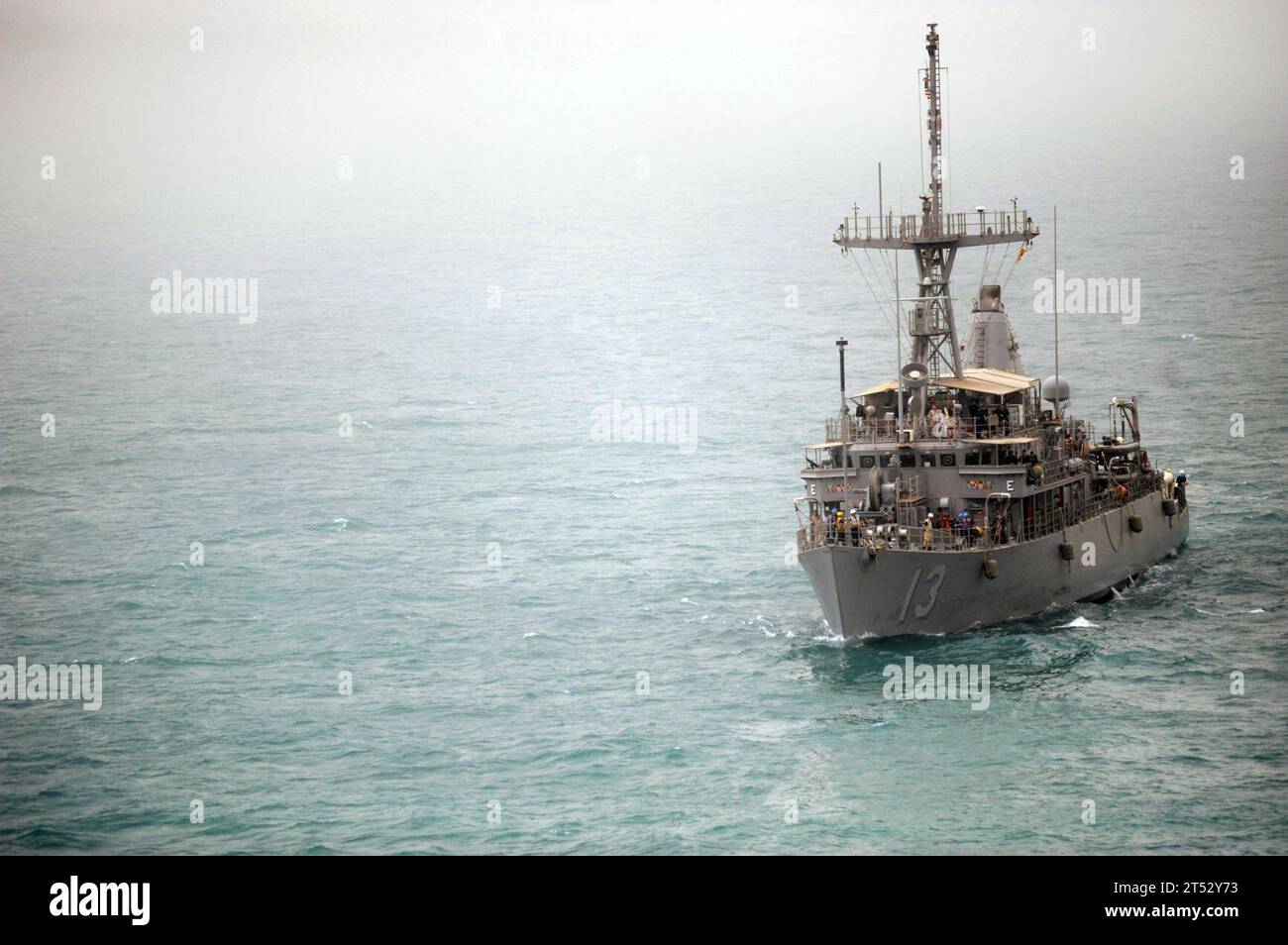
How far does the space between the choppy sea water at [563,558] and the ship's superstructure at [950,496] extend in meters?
1.44

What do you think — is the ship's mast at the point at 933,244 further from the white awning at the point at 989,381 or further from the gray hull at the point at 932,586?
the gray hull at the point at 932,586

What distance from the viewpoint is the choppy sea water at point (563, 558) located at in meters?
50.4

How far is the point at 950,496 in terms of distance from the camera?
2591 inches

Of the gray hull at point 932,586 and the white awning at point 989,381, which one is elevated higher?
the white awning at point 989,381

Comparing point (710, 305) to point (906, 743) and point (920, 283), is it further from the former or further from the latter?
point (906, 743)

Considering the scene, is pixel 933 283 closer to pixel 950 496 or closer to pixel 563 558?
pixel 950 496

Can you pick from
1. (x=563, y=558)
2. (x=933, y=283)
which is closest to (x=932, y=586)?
(x=933, y=283)

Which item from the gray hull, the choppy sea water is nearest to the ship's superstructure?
the gray hull

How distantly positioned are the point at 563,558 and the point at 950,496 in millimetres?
17891

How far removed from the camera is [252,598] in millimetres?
71500

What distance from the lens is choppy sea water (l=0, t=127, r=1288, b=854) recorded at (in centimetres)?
5044

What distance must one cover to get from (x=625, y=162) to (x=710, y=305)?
57695 millimetres

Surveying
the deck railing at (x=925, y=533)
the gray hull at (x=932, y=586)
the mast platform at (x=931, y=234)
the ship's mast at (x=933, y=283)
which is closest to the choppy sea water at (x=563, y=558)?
the gray hull at (x=932, y=586)
